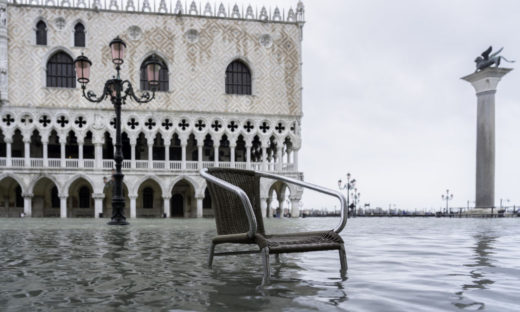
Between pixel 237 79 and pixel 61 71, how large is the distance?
10329 millimetres

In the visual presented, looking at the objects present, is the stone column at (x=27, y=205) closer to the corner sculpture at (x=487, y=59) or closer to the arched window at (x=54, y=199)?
the arched window at (x=54, y=199)

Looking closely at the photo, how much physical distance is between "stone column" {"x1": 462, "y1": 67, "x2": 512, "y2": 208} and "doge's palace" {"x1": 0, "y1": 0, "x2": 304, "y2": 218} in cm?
1046

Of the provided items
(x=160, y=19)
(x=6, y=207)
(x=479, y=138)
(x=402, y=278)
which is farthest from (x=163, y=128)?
(x=402, y=278)

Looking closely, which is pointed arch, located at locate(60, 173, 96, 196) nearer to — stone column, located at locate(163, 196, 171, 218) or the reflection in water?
stone column, located at locate(163, 196, 171, 218)

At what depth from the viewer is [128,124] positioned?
99.4 ft

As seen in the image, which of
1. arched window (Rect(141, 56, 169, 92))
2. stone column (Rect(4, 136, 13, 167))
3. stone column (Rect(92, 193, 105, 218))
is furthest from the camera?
arched window (Rect(141, 56, 169, 92))

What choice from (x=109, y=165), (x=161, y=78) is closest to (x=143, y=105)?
(x=161, y=78)

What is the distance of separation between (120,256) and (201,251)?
0.88m

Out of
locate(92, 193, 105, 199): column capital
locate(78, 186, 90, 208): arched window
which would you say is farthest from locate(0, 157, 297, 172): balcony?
locate(78, 186, 90, 208): arched window

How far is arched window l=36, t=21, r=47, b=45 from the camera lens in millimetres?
29888

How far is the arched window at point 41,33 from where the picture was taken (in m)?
29.9

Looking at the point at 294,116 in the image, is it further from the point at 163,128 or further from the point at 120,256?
the point at 120,256

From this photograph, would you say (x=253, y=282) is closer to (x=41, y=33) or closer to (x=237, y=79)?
(x=237, y=79)

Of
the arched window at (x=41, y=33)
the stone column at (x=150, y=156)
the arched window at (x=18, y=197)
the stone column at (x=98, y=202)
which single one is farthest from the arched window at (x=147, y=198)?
the arched window at (x=41, y=33)
